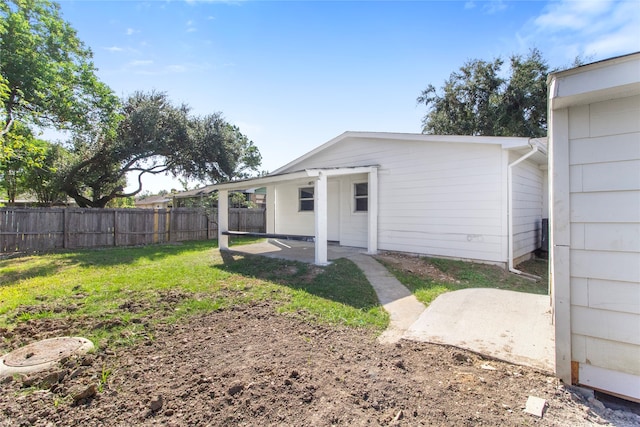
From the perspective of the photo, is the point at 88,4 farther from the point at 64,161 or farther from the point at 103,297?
the point at 64,161

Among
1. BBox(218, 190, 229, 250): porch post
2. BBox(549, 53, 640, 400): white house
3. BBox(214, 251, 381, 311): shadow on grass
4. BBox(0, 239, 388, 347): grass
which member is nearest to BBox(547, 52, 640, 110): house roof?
BBox(549, 53, 640, 400): white house

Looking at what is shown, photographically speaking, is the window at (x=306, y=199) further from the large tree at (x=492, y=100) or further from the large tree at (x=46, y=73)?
the large tree at (x=492, y=100)

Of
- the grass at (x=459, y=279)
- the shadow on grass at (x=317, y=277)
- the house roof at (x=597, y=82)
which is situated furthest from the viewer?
the grass at (x=459, y=279)

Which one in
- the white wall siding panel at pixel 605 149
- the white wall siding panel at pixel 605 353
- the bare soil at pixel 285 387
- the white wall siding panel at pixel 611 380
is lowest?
the bare soil at pixel 285 387

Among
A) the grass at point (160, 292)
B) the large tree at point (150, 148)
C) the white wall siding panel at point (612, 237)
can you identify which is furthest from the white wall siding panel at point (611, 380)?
the large tree at point (150, 148)

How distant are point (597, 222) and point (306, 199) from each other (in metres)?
9.95

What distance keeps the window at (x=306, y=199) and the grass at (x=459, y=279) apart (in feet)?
16.2

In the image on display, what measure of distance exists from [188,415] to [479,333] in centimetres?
327

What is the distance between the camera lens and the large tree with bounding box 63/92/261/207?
52.1 feet

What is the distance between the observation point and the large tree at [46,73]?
11.2 meters

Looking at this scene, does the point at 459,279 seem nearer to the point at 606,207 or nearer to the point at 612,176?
the point at 606,207

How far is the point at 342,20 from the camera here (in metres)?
7.77

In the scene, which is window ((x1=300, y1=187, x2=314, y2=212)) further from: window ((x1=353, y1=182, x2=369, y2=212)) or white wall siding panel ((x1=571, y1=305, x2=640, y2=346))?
white wall siding panel ((x1=571, y1=305, x2=640, y2=346))

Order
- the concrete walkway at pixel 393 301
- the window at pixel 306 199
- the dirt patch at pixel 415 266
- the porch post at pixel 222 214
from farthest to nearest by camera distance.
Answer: the window at pixel 306 199 < the porch post at pixel 222 214 < the dirt patch at pixel 415 266 < the concrete walkway at pixel 393 301
